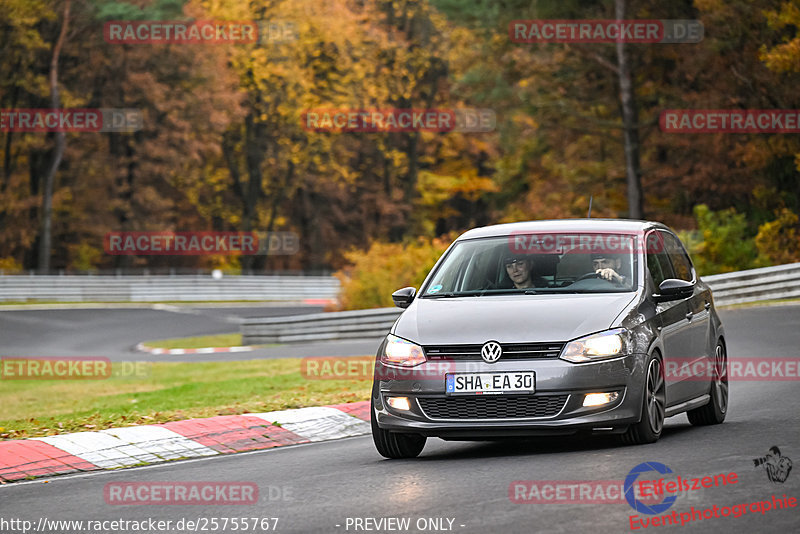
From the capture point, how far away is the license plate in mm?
9062

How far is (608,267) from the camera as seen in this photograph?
33.9 ft

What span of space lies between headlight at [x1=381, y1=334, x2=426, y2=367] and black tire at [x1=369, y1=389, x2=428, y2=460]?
1.27 feet

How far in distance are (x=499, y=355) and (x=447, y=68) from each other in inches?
2620

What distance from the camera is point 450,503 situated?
7.59 metres

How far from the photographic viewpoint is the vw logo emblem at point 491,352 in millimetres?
9094

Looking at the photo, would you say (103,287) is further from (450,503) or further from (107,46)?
(450,503)

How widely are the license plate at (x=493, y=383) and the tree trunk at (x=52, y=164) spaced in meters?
54.5

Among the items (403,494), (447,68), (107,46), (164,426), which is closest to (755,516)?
(403,494)
